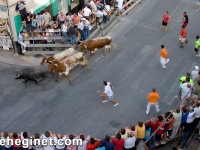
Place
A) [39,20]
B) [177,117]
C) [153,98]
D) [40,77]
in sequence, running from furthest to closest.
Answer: [39,20] < [40,77] < [153,98] < [177,117]

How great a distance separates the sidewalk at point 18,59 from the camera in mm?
17656

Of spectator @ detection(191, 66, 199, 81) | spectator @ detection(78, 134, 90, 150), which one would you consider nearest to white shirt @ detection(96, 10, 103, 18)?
spectator @ detection(191, 66, 199, 81)

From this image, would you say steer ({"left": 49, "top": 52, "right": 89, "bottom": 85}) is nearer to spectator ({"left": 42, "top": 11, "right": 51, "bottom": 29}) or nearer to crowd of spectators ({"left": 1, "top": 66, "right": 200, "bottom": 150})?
spectator ({"left": 42, "top": 11, "right": 51, "bottom": 29})

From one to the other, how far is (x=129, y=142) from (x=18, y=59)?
9.28 meters

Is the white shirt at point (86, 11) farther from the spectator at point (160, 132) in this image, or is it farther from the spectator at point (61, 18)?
the spectator at point (160, 132)

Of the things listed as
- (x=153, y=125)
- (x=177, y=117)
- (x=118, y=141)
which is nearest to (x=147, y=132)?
(x=153, y=125)

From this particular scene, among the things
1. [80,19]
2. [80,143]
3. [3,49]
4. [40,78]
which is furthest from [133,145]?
[3,49]

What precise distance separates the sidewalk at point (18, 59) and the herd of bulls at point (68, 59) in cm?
120

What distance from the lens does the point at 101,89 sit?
51.5 ft

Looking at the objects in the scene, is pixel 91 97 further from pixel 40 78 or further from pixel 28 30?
pixel 28 30

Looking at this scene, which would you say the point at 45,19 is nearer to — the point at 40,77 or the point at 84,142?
the point at 40,77

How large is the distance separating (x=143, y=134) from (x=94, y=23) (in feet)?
31.3

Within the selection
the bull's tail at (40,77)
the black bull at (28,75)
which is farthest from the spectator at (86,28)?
the black bull at (28,75)

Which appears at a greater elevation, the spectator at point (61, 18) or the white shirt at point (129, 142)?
the spectator at point (61, 18)
